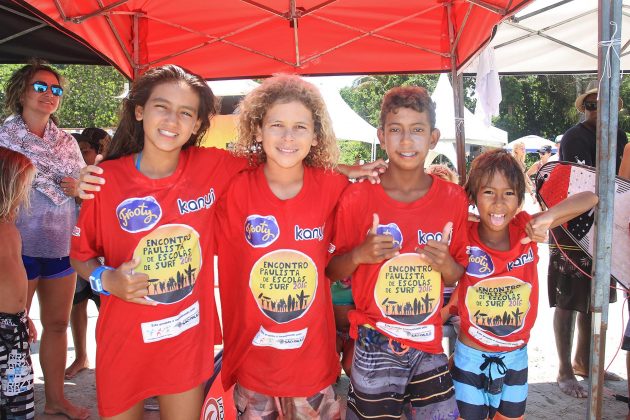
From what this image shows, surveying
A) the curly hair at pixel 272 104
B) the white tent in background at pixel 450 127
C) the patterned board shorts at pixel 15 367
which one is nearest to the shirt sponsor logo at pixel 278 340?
the curly hair at pixel 272 104

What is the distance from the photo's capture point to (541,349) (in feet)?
16.3

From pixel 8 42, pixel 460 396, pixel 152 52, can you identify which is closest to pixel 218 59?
pixel 152 52

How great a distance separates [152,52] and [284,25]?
1.31 m

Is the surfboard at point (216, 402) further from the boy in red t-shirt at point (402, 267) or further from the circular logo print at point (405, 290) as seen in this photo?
the circular logo print at point (405, 290)

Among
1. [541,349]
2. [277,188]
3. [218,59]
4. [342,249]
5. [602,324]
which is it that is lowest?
[541,349]

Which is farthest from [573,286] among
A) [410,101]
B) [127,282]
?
[127,282]

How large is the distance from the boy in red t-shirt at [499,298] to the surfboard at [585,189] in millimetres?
328

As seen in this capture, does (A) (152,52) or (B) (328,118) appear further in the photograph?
(A) (152,52)

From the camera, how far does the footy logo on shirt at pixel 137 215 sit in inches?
86.0

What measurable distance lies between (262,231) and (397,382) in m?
0.88

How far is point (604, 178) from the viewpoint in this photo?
243 centimetres

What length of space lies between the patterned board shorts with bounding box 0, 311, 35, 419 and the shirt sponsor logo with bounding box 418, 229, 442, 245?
2.10m

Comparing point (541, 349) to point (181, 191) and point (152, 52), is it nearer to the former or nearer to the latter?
point (181, 191)

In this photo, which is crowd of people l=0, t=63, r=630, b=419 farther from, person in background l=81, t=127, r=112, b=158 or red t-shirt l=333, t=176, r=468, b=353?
person in background l=81, t=127, r=112, b=158
